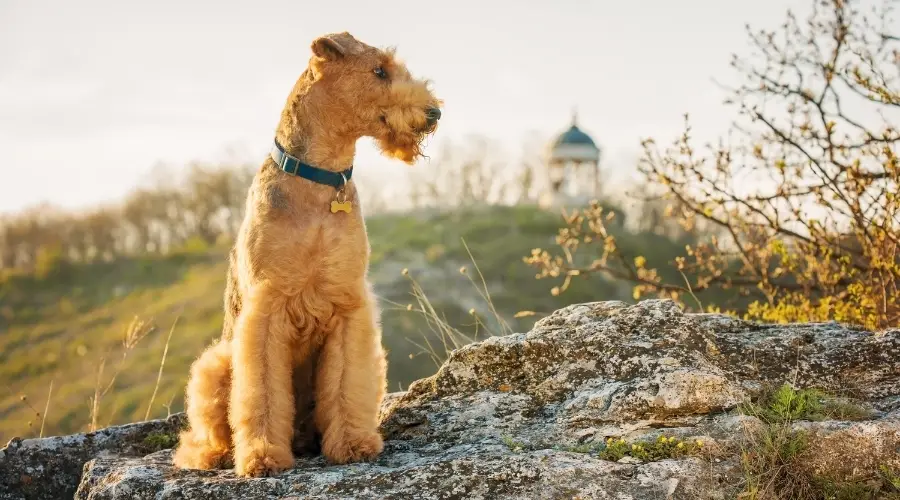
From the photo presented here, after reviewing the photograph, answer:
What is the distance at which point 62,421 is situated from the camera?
24312 millimetres

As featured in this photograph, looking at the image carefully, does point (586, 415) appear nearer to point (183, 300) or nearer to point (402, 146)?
point (402, 146)

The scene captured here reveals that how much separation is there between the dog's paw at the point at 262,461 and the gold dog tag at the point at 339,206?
3.78ft

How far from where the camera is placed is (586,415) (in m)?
3.43

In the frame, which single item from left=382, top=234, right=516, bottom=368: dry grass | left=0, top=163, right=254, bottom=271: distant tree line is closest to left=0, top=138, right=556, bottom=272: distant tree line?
left=0, top=163, right=254, bottom=271: distant tree line

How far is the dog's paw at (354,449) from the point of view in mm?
3531

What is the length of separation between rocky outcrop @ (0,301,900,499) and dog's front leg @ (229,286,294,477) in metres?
0.24

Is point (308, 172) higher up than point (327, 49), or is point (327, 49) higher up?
point (327, 49)

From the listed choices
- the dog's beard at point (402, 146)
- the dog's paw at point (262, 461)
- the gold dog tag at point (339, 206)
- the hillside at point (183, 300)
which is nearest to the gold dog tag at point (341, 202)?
the gold dog tag at point (339, 206)

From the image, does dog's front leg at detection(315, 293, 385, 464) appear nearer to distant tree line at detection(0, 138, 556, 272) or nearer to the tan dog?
the tan dog

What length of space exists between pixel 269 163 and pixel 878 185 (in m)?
3.85

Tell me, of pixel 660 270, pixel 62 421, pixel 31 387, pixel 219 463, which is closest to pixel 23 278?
pixel 31 387

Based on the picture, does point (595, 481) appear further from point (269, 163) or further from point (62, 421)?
point (62, 421)

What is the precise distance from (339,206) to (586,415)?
5.03 feet

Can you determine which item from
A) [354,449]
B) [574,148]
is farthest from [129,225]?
[354,449]
